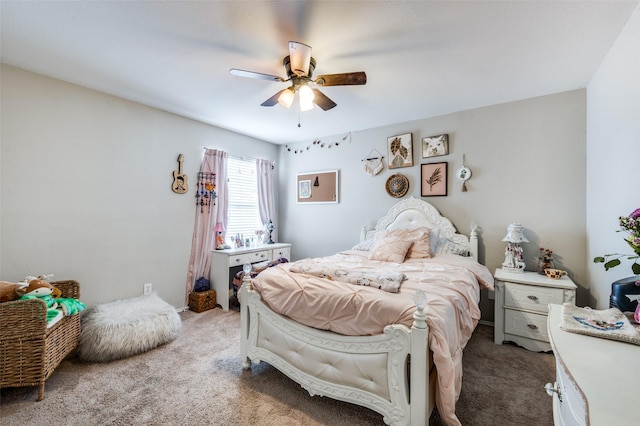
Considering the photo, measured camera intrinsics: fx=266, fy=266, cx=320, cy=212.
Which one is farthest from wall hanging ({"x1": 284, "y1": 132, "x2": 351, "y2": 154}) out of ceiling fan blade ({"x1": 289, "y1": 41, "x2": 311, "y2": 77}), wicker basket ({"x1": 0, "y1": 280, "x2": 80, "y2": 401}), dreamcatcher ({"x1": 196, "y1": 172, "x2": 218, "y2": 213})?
wicker basket ({"x1": 0, "y1": 280, "x2": 80, "y2": 401})

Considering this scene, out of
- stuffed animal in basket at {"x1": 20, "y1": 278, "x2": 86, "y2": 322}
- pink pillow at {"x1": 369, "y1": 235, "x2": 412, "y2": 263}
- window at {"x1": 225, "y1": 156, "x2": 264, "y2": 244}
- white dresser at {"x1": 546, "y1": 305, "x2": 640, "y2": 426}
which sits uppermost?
window at {"x1": 225, "y1": 156, "x2": 264, "y2": 244}

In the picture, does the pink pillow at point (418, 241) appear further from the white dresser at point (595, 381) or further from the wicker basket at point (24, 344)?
the wicker basket at point (24, 344)

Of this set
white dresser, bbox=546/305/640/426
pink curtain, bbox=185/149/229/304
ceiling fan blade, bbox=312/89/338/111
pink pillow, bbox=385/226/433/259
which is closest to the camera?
white dresser, bbox=546/305/640/426

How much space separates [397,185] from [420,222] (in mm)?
606

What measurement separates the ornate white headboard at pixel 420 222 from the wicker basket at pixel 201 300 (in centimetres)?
218

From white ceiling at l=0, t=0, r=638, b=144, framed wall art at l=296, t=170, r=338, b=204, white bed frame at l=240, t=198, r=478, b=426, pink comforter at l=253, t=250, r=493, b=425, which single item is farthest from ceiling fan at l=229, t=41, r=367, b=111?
framed wall art at l=296, t=170, r=338, b=204

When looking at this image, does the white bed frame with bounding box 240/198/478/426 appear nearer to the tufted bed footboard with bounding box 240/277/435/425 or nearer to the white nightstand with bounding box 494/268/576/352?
the tufted bed footboard with bounding box 240/277/435/425

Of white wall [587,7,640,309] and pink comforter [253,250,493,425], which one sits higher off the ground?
white wall [587,7,640,309]

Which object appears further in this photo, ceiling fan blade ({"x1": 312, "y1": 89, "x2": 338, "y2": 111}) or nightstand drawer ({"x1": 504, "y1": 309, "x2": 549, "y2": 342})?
nightstand drawer ({"x1": 504, "y1": 309, "x2": 549, "y2": 342})

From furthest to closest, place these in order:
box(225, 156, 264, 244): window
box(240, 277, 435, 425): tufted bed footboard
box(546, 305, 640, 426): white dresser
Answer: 1. box(225, 156, 264, 244): window
2. box(240, 277, 435, 425): tufted bed footboard
3. box(546, 305, 640, 426): white dresser

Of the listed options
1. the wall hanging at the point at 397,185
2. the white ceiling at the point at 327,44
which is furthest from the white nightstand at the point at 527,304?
the white ceiling at the point at 327,44

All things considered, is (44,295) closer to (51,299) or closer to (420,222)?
(51,299)

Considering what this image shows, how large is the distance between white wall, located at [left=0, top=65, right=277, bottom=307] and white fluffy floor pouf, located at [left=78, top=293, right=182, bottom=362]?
38 centimetres

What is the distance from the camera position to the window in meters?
4.09
